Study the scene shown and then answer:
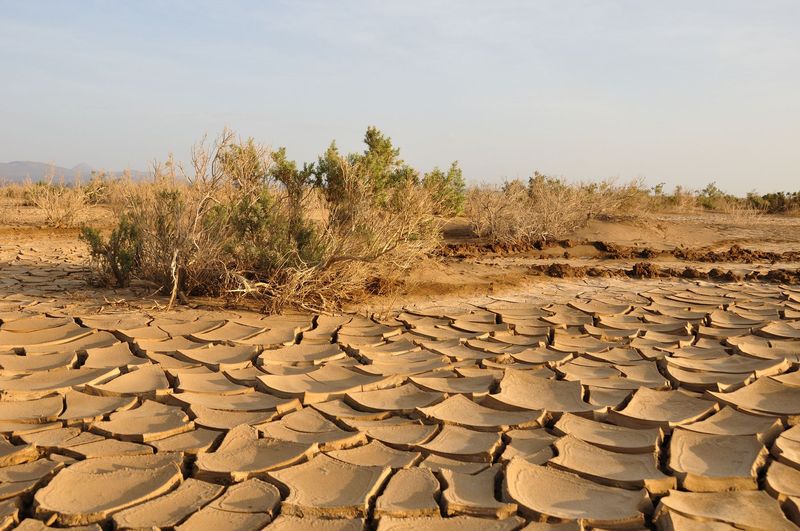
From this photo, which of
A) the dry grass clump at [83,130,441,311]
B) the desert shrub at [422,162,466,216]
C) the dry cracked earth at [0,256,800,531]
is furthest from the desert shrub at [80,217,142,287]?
the desert shrub at [422,162,466,216]

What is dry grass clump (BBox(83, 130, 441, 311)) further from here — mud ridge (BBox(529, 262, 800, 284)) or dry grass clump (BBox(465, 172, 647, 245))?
dry grass clump (BBox(465, 172, 647, 245))

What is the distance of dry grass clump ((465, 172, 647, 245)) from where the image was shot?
1146 cm

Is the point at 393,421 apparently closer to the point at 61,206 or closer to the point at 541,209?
the point at 541,209

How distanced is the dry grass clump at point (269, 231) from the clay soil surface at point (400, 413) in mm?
289

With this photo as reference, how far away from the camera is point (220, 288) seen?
5.93m

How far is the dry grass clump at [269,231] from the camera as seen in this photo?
5.93 metres

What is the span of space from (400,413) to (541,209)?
8.70 meters

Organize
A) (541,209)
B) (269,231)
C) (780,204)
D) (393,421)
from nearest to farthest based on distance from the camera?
(393,421) < (269,231) < (541,209) < (780,204)

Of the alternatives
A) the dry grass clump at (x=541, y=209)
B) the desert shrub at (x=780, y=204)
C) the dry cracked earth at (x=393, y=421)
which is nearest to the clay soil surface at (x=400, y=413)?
the dry cracked earth at (x=393, y=421)

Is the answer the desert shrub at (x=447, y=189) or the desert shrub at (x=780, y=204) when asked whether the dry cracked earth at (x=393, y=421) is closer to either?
the desert shrub at (x=447, y=189)

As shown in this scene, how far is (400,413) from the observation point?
11.2 feet

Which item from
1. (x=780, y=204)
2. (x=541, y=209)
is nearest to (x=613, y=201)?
(x=541, y=209)

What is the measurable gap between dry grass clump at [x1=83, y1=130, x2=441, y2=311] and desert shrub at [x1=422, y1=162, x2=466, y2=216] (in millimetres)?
865

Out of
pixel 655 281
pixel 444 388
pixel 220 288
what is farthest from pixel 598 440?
pixel 655 281
